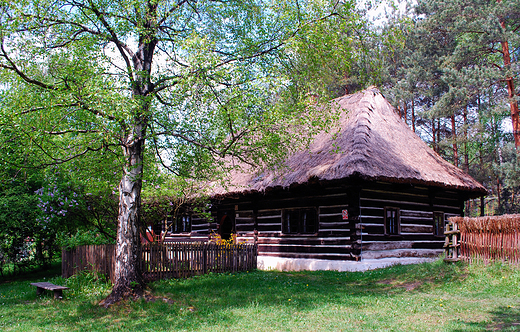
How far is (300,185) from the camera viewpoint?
13.0 m

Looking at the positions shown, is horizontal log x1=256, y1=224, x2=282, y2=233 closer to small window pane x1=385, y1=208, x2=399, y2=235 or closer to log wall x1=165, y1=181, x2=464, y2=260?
log wall x1=165, y1=181, x2=464, y2=260

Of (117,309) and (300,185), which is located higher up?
(300,185)

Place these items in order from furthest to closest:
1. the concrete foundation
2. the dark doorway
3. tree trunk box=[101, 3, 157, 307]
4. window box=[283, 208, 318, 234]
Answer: the dark doorway, window box=[283, 208, 318, 234], the concrete foundation, tree trunk box=[101, 3, 157, 307]

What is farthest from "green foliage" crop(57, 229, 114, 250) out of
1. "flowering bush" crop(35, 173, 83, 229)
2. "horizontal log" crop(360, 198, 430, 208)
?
"horizontal log" crop(360, 198, 430, 208)

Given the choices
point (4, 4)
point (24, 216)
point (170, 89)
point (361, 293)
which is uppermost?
point (4, 4)

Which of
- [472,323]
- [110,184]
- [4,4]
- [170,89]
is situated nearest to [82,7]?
[4,4]

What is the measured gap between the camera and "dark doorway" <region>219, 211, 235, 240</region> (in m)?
17.7

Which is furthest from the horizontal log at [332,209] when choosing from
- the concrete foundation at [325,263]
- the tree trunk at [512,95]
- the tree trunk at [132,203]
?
the tree trunk at [512,95]

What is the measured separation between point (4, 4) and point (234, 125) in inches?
191

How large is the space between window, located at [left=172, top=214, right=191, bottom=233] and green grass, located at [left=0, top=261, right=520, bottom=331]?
30.9 feet

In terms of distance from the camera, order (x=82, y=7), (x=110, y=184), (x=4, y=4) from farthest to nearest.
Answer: (x=110, y=184) < (x=82, y=7) < (x=4, y=4)

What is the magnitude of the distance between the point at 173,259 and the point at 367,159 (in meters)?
6.16

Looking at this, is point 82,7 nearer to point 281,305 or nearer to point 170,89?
point 170,89

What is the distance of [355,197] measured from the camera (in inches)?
503
